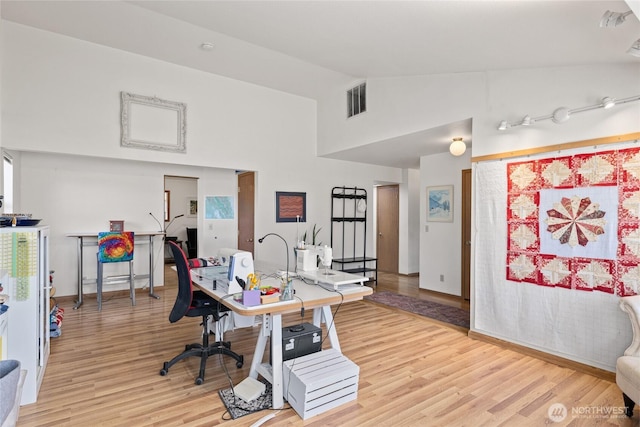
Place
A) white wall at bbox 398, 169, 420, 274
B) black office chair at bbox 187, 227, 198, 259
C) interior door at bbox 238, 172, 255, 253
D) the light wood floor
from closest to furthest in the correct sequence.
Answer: the light wood floor < interior door at bbox 238, 172, 255, 253 < white wall at bbox 398, 169, 420, 274 < black office chair at bbox 187, 227, 198, 259

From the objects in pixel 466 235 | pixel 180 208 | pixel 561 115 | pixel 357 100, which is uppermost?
pixel 357 100

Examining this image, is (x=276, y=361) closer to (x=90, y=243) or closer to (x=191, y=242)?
(x=90, y=243)

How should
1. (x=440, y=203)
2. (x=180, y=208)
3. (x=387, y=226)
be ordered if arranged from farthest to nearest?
1. (x=180, y=208)
2. (x=387, y=226)
3. (x=440, y=203)

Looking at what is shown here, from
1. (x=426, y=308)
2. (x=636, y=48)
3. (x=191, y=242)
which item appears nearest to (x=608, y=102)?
(x=636, y=48)

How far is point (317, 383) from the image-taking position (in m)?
2.20

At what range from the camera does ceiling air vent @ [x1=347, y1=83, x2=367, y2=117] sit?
5086 mm

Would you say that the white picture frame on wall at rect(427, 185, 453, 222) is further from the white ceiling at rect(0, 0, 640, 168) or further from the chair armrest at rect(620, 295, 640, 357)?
the chair armrest at rect(620, 295, 640, 357)

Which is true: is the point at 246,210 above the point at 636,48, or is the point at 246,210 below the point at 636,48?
below

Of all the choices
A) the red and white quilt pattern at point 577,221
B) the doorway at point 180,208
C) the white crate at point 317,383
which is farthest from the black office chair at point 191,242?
the red and white quilt pattern at point 577,221

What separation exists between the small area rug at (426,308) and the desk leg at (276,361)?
8.28ft

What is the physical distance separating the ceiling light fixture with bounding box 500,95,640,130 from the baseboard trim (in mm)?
2074

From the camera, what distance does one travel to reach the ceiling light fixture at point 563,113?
2.60 meters

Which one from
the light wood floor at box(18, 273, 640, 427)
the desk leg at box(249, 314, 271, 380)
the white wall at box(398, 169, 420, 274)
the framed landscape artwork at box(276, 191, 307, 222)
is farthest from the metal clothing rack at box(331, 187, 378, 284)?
the desk leg at box(249, 314, 271, 380)

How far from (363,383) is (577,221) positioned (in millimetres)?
2240
